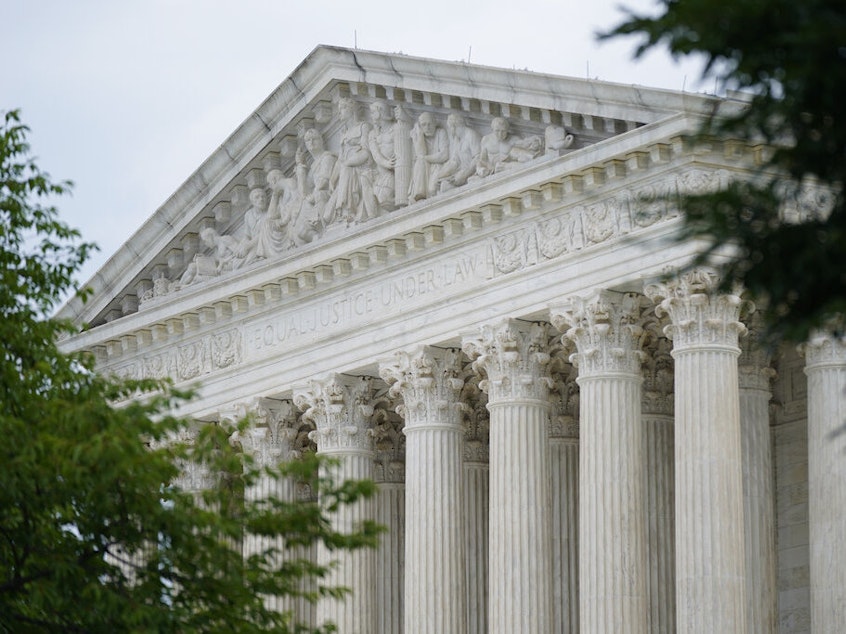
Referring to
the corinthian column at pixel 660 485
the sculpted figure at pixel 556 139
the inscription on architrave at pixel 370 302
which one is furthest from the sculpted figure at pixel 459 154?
the corinthian column at pixel 660 485

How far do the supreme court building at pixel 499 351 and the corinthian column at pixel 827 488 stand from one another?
65 mm

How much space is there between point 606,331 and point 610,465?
291 cm

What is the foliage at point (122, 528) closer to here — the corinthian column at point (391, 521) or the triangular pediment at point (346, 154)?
the triangular pediment at point (346, 154)

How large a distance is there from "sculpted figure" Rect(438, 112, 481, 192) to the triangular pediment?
3 centimetres

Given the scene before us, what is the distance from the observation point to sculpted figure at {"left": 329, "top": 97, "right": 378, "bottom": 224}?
55.6 meters

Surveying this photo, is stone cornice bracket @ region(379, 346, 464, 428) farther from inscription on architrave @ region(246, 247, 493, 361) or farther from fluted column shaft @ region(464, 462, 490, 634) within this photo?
fluted column shaft @ region(464, 462, 490, 634)

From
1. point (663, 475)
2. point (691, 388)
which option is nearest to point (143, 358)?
point (663, 475)

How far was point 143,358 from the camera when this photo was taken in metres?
62.5

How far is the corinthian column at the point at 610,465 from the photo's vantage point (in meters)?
47.8

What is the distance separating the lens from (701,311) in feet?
153

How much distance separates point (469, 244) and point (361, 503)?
8386mm

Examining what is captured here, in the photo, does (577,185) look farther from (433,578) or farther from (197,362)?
(197,362)

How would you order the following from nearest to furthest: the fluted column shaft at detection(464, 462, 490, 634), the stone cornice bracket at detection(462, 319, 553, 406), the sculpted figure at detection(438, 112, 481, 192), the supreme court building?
the supreme court building, the stone cornice bracket at detection(462, 319, 553, 406), the sculpted figure at detection(438, 112, 481, 192), the fluted column shaft at detection(464, 462, 490, 634)

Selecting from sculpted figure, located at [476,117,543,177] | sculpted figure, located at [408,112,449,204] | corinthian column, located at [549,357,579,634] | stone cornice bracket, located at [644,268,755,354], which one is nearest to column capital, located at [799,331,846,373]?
stone cornice bracket, located at [644,268,755,354]
